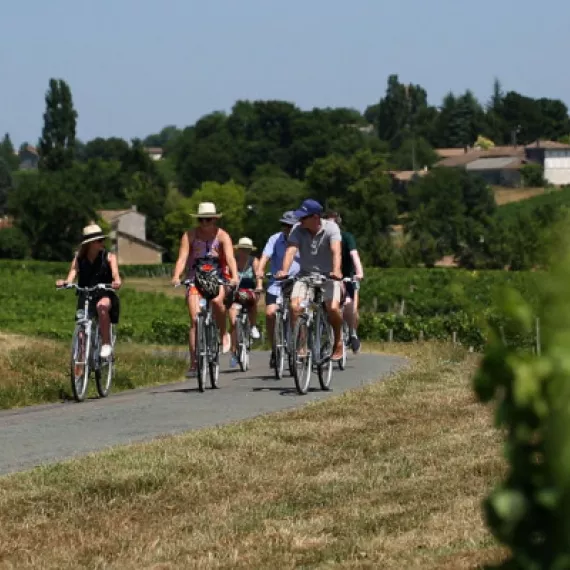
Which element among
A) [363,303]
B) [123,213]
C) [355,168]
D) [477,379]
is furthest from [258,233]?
[477,379]

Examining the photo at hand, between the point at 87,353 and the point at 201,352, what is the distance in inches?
42.5

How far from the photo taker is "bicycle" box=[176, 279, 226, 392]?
1501cm

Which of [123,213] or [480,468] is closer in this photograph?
[480,468]

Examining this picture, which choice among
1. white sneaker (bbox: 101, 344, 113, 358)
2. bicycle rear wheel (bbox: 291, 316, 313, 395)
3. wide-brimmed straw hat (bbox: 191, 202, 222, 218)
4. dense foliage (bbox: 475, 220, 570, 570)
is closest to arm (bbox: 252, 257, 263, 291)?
wide-brimmed straw hat (bbox: 191, 202, 222, 218)

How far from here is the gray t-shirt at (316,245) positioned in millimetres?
14914

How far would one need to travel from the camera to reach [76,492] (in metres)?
7.93

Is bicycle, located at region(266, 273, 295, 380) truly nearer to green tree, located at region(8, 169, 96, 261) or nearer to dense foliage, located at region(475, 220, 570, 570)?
dense foliage, located at region(475, 220, 570, 570)

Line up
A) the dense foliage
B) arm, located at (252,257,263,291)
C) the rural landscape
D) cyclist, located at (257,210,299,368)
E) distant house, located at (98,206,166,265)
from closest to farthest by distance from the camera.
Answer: the dense foliage, the rural landscape, cyclist, located at (257,210,299,368), arm, located at (252,257,263,291), distant house, located at (98,206,166,265)

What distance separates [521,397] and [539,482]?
14 cm

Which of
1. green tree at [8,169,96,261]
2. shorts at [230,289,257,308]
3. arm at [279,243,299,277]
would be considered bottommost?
shorts at [230,289,257,308]

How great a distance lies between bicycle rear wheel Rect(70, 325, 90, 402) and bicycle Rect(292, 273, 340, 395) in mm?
Answer: 1869

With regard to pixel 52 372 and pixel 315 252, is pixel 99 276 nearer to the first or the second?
pixel 315 252

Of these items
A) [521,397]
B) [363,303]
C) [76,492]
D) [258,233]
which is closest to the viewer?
[521,397]

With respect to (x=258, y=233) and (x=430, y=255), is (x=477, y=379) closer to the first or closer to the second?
(x=430, y=255)
